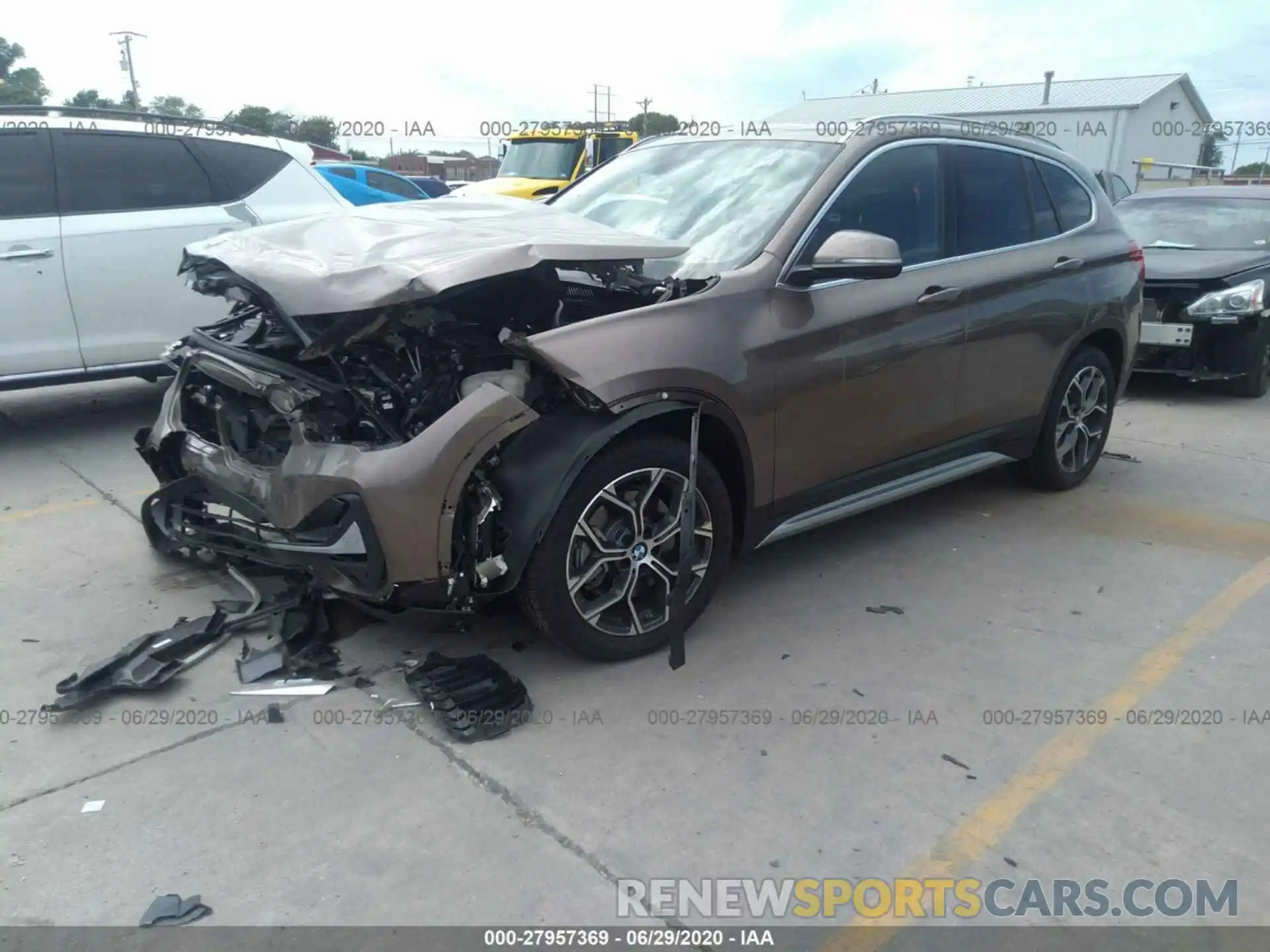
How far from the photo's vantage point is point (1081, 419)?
5480 mm

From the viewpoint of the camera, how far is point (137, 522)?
477cm

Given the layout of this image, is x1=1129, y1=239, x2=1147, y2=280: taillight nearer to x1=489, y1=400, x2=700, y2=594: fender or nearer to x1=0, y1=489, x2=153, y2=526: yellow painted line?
x1=489, y1=400, x2=700, y2=594: fender

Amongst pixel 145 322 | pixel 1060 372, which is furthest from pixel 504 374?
pixel 145 322

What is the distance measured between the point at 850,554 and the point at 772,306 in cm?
152

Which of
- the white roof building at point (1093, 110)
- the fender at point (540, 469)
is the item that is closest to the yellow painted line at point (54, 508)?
the fender at point (540, 469)

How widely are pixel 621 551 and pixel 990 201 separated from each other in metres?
2.66

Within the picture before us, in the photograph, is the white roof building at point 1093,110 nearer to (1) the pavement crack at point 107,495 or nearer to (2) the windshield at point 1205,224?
(2) the windshield at point 1205,224

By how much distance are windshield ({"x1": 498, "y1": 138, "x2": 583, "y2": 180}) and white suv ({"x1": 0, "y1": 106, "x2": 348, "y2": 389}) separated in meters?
10.3

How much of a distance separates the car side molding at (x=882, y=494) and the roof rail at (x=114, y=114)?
498cm

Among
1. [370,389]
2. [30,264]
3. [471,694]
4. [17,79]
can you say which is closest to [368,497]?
[370,389]

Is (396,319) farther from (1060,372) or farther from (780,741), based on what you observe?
(1060,372)

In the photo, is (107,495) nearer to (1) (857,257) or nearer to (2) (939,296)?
(1) (857,257)

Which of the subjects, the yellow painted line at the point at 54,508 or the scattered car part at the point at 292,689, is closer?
the scattered car part at the point at 292,689

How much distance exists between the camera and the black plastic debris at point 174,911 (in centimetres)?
234
